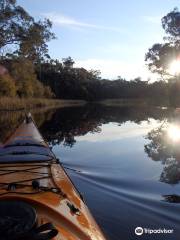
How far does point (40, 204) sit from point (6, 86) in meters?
25.6

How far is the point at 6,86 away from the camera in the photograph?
2762cm

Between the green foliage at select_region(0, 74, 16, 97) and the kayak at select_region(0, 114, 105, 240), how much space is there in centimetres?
2301

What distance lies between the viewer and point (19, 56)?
28.2 m

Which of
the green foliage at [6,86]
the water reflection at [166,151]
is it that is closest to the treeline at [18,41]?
the green foliage at [6,86]

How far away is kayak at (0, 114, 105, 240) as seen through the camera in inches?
87.6

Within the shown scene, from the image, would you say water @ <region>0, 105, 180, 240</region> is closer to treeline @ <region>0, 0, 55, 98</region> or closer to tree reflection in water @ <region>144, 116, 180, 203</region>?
tree reflection in water @ <region>144, 116, 180, 203</region>

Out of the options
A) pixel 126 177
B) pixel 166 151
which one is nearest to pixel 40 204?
pixel 126 177

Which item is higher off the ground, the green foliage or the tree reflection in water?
the green foliage

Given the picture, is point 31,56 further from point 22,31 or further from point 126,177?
point 126,177

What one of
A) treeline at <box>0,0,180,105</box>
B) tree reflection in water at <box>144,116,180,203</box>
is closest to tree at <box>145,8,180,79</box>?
treeline at <box>0,0,180,105</box>

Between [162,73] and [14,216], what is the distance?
34.8 metres

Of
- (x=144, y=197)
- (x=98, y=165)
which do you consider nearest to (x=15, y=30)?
(x=98, y=165)

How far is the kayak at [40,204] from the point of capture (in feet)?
7.30

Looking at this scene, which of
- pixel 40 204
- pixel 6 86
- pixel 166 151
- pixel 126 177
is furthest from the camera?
pixel 6 86
